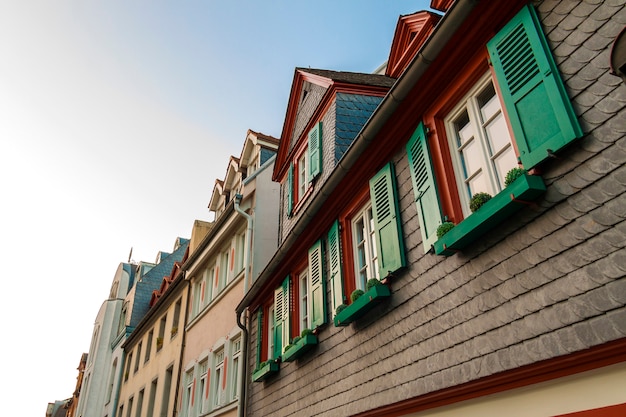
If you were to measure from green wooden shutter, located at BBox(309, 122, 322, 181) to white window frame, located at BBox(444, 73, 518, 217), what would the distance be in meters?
4.82

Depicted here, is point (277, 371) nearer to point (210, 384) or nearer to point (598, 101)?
point (210, 384)

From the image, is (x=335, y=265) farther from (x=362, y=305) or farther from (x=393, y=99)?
(x=393, y=99)

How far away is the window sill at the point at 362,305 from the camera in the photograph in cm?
630

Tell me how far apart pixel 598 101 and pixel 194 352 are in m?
14.7

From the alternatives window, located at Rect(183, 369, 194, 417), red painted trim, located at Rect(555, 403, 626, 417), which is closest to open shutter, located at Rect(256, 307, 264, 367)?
window, located at Rect(183, 369, 194, 417)

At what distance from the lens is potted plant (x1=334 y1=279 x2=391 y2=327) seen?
6.30 metres

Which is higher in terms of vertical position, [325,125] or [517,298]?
[325,125]

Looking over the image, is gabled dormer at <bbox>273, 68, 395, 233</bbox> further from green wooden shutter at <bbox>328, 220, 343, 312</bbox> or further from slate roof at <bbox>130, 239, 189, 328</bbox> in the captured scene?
slate roof at <bbox>130, 239, 189, 328</bbox>

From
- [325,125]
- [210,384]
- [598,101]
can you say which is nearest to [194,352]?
[210,384]

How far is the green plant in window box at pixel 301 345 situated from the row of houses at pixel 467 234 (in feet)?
0.16

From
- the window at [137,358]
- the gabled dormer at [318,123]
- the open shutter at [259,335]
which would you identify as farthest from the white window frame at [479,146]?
the window at [137,358]

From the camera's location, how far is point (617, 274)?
3.46 metres

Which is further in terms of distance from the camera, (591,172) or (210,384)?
(210,384)

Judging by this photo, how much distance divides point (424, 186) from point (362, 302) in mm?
1749
